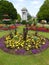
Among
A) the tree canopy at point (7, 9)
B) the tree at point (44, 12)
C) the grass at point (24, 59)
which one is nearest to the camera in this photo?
the grass at point (24, 59)

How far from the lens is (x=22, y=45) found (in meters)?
15.7

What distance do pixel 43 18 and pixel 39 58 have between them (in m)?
49.6

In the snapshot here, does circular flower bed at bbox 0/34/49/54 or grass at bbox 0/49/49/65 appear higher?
circular flower bed at bbox 0/34/49/54

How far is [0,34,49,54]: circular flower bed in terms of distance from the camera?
15148 mm

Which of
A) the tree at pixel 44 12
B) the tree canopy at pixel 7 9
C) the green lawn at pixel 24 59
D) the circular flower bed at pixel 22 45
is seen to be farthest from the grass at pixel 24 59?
the tree canopy at pixel 7 9

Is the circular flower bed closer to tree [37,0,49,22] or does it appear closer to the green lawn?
the green lawn

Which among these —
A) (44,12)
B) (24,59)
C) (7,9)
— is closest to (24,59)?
(24,59)

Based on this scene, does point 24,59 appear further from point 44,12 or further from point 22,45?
point 44,12

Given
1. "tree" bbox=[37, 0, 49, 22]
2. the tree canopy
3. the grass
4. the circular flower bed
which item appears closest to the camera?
the grass

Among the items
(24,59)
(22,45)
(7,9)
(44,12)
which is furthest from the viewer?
(7,9)

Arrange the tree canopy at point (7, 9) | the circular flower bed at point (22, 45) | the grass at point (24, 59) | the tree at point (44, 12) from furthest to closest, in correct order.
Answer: the tree canopy at point (7, 9), the tree at point (44, 12), the circular flower bed at point (22, 45), the grass at point (24, 59)

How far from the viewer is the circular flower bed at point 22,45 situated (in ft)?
49.7

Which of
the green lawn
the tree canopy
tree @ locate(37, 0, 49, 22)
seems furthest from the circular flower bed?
the tree canopy

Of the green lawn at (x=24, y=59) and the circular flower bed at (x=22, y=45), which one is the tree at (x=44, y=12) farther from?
the green lawn at (x=24, y=59)
